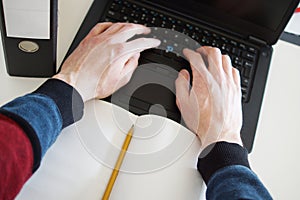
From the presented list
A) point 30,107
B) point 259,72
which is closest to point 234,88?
point 259,72

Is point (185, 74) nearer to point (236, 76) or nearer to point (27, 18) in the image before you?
point (236, 76)

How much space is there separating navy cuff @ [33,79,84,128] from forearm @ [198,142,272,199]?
18 cm

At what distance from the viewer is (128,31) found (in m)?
0.72

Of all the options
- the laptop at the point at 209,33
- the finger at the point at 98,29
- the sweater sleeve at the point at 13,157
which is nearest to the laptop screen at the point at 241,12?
the laptop at the point at 209,33

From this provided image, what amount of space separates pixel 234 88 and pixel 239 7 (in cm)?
14

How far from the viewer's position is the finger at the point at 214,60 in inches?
28.4

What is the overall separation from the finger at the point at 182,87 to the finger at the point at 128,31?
0.10m

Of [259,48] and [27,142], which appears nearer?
[27,142]

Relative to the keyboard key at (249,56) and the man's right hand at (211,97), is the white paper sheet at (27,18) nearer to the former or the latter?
the man's right hand at (211,97)

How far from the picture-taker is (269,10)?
75 cm

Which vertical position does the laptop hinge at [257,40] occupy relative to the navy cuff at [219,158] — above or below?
above

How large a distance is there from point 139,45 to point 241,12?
191 mm

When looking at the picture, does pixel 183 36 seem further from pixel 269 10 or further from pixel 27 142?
pixel 27 142

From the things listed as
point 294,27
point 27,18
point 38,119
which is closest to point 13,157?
point 38,119
